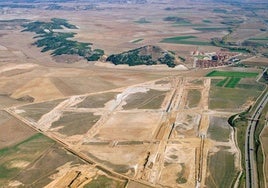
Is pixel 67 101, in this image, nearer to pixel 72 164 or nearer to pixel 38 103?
pixel 38 103

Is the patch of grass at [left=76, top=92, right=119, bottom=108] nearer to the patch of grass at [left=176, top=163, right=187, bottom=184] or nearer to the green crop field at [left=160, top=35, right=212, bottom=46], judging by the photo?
the patch of grass at [left=176, top=163, right=187, bottom=184]

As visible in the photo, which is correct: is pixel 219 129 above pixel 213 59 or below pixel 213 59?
above

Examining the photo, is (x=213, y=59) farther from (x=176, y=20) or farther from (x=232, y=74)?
(x=176, y=20)

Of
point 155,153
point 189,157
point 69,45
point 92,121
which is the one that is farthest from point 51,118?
point 69,45

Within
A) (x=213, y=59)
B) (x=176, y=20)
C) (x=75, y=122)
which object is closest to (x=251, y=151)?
(x=75, y=122)

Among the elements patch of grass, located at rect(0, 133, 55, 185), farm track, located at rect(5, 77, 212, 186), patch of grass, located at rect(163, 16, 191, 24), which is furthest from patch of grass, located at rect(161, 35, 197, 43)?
patch of grass, located at rect(0, 133, 55, 185)
